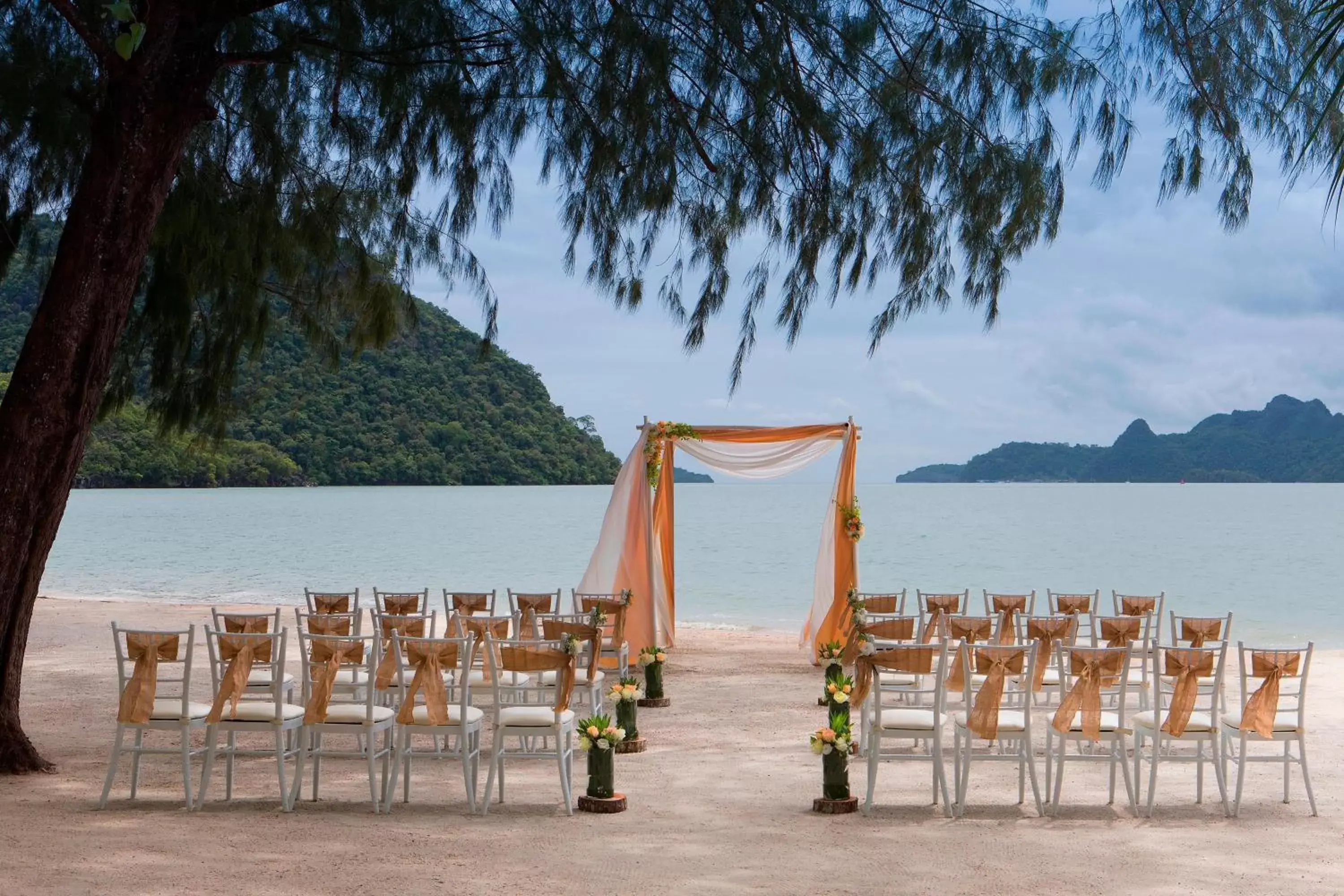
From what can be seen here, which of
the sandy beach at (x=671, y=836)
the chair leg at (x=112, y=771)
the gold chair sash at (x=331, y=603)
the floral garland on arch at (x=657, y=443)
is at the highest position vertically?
the floral garland on arch at (x=657, y=443)

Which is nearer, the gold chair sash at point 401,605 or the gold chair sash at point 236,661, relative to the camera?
the gold chair sash at point 236,661

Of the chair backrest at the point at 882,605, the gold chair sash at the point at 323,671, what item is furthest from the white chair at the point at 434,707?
the chair backrest at the point at 882,605

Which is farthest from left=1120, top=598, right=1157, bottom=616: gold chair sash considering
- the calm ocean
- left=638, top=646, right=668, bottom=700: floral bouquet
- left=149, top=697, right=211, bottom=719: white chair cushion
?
the calm ocean

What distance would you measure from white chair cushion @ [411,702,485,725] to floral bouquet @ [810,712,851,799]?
4.76ft

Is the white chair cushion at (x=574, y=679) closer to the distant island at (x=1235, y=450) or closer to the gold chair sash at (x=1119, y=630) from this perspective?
the gold chair sash at (x=1119, y=630)

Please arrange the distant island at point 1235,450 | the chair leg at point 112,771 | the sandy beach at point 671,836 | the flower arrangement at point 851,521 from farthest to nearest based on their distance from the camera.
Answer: the distant island at point 1235,450, the flower arrangement at point 851,521, the chair leg at point 112,771, the sandy beach at point 671,836

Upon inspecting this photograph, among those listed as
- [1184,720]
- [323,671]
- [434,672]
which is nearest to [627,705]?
[434,672]

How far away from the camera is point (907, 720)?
533 centimetres

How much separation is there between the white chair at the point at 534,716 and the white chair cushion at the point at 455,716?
0.40 feet

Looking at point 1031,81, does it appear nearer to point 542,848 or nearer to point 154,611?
point 542,848

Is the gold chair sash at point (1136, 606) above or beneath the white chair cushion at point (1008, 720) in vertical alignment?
above

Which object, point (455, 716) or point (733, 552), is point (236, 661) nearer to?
point (455, 716)

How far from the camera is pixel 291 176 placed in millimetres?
7004

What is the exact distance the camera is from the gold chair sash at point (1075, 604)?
832 centimetres
